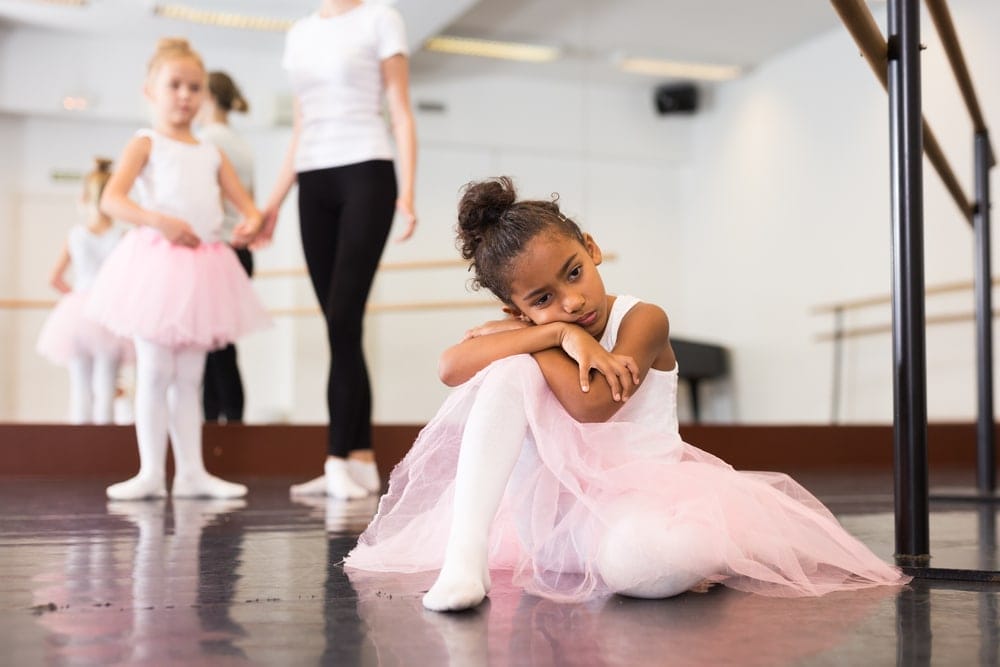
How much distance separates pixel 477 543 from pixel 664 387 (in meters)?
0.33

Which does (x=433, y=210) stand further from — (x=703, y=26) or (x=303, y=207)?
(x=303, y=207)

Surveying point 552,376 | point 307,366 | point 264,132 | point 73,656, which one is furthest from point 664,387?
point 264,132

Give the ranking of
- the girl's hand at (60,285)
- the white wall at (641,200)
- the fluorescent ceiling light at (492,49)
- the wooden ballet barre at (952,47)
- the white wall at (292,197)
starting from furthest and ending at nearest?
the fluorescent ceiling light at (492,49) → the white wall at (292,197) → the white wall at (641,200) → the girl's hand at (60,285) → the wooden ballet barre at (952,47)

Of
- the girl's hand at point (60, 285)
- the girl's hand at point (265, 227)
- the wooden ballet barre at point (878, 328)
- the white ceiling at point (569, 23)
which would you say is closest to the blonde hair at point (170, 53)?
the girl's hand at point (265, 227)

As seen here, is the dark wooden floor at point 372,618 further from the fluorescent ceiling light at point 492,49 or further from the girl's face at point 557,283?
the fluorescent ceiling light at point 492,49

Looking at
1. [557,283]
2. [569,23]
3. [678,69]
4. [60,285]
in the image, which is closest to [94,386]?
[60,285]

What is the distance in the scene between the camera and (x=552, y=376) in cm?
116

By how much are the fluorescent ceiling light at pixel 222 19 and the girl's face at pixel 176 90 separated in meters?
3.40

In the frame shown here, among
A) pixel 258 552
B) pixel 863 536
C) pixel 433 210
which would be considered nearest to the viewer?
pixel 258 552

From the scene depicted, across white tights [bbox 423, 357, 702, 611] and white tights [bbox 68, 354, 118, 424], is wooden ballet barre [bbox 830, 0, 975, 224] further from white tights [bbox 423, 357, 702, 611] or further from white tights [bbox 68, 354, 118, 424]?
white tights [bbox 68, 354, 118, 424]

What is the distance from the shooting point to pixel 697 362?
6.85 meters

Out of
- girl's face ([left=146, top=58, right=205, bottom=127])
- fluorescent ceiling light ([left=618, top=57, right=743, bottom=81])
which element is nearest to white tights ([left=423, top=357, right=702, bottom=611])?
girl's face ([left=146, top=58, right=205, bottom=127])

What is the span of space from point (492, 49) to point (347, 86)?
163 inches

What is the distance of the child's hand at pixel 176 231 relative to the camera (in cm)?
244
